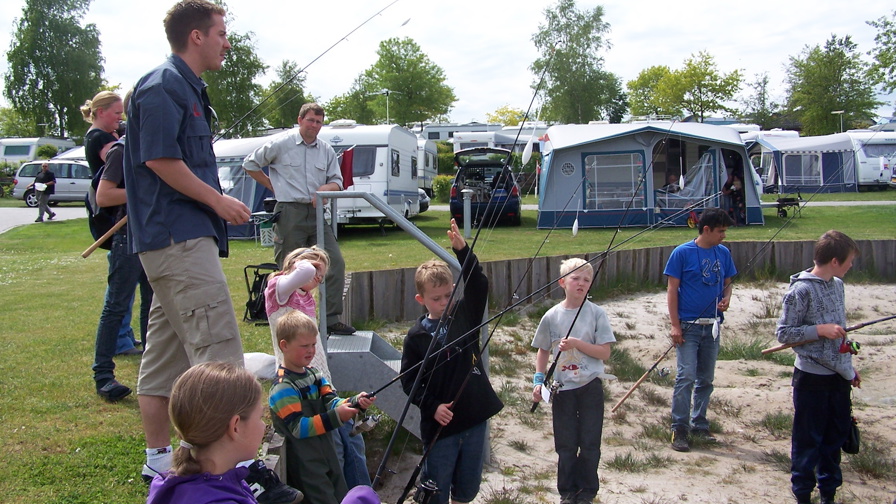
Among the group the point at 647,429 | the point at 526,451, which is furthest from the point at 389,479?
the point at 647,429

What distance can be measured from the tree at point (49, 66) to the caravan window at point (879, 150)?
44453 mm

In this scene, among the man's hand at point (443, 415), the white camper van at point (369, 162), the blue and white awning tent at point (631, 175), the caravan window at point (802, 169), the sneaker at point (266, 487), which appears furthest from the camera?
the caravan window at point (802, 169)

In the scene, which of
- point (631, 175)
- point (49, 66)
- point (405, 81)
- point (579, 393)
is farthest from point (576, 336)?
point (49, 66)

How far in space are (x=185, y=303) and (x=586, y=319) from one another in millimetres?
2175

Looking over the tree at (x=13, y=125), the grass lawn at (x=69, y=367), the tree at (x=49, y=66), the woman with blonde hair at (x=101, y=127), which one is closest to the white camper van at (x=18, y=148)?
the tree at (x=49, y=66)

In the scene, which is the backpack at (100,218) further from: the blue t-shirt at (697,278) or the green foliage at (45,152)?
the green foliage at (45,152)

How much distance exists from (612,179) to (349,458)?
15.1 metres

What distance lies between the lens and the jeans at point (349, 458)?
345 cm

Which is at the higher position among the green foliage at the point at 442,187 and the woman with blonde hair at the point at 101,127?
the green foliage at the point at 442,187

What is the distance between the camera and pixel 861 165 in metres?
29.1

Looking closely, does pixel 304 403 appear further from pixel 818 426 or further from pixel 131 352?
pixel 818 426

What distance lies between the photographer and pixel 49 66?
48531 mm

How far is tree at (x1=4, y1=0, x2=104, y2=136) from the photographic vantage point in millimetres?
48062

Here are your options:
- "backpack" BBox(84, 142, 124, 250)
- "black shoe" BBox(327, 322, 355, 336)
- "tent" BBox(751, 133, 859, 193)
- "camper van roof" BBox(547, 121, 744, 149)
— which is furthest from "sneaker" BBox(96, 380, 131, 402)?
"tent" BBox(751, 133, 859, 193)
